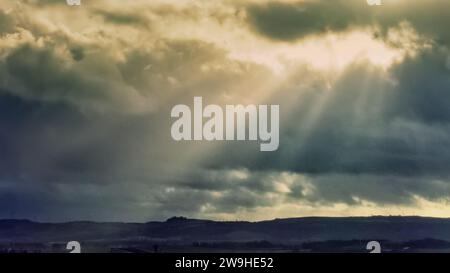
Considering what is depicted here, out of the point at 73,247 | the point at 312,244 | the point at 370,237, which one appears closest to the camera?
the point at 73,247
